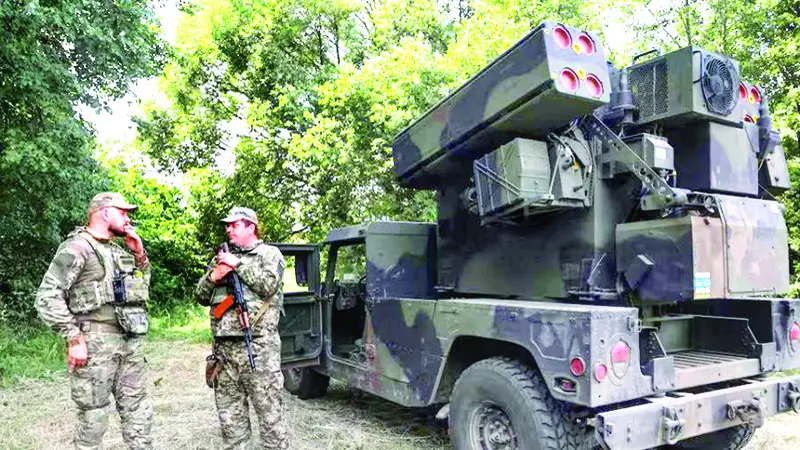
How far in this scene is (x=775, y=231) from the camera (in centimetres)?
415

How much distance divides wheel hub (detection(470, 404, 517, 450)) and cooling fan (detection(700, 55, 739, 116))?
2.41 meters

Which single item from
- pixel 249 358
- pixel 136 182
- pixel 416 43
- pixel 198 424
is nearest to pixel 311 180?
pixel 416 43

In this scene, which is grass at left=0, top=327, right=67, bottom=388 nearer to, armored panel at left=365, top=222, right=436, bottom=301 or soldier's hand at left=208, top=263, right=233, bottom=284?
soldier's hand at left=208, top=263, right=233, bottom=284

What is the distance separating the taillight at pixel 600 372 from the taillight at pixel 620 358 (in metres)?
0.06

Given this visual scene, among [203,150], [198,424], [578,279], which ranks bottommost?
[198,424]

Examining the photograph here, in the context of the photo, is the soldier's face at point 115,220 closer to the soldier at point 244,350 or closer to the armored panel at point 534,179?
the soldier at point 244,350

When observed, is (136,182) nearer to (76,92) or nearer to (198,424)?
(76,92)

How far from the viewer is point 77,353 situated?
3.55 m

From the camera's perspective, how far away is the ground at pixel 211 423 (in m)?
4.68

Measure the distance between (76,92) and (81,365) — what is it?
4321 mm

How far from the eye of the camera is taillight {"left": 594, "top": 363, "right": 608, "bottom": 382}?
3.13m

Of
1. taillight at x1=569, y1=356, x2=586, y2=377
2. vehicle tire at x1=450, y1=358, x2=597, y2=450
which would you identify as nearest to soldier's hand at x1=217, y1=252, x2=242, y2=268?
vehicle tire at x1=450, y1=358, x2=597, y2=450

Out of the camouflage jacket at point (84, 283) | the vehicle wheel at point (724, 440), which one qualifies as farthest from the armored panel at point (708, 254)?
the camouflage jacket at point (84, 283)

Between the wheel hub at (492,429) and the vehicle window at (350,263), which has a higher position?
the vehicle window at (350,263)
